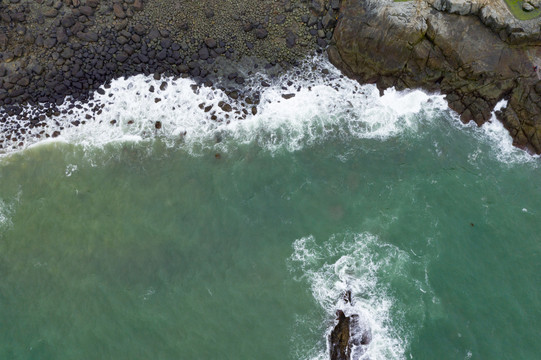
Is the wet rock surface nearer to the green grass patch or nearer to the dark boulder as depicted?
the dark boulder

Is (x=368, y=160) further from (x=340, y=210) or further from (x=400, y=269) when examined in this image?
(x=400, y=269)

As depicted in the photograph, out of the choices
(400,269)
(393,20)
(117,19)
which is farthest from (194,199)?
(393,20)

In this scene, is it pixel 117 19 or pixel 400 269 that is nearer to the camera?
pixel 400 269

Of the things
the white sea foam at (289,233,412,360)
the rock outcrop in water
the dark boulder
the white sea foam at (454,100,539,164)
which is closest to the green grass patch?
the white sea foam at (454,100,539,164)

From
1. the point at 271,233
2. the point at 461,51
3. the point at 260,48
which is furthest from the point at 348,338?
the point at 260,48

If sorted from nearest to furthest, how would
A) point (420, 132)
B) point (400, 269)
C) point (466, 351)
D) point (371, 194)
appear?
point (466, 351) < point (400, 269) < point (371, 194) < point (420, 132)

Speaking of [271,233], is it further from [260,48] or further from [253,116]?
[260,48]

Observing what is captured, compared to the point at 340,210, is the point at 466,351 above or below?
below
